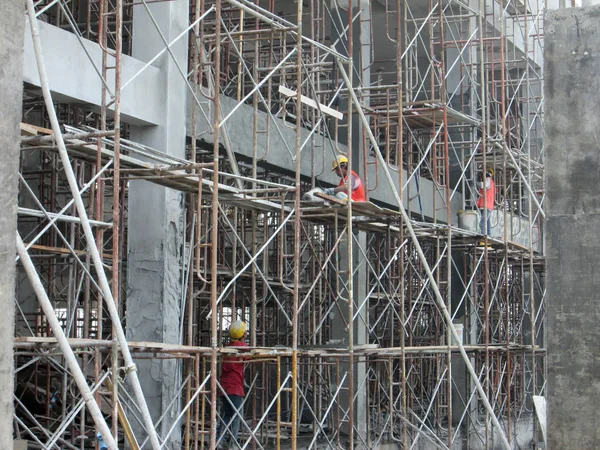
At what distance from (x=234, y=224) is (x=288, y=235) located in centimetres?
465

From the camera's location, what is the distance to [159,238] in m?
13.9

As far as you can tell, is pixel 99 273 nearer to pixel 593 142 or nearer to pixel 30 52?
pixel 30 52

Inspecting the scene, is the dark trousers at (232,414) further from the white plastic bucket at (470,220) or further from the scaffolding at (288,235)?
the white plastic bucket at (470,220)

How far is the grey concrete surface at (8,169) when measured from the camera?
6219 mm

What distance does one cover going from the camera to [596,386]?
10.3 m

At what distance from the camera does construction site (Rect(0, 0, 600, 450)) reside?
37.8 feet

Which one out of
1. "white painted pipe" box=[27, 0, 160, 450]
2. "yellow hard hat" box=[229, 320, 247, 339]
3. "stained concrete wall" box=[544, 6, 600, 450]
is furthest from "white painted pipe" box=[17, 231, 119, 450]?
"yellow hard hat" box=[229, 320, 247, 339]

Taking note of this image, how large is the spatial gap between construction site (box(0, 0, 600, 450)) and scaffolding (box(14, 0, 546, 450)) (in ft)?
0.23

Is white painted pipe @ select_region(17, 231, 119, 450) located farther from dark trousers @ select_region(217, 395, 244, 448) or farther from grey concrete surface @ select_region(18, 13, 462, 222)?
dark trousers @ select_region(217, 395, 244, 448)

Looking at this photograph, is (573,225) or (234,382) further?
(234,382)

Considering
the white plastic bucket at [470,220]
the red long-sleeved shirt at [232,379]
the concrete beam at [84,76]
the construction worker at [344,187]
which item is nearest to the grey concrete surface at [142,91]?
the concrete beam at [84,76]

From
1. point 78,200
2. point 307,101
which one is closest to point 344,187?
point 307,101

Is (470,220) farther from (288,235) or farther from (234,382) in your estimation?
(234,382)

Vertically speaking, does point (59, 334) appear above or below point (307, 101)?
below
